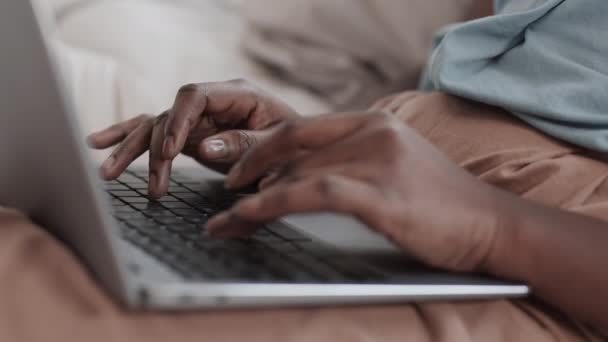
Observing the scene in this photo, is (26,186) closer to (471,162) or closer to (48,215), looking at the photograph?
(48,215)

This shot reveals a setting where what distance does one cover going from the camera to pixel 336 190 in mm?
469

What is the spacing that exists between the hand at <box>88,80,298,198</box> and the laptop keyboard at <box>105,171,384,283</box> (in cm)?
3

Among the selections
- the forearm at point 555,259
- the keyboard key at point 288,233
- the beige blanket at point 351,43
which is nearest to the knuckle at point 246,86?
the keyboard key at point 288,233

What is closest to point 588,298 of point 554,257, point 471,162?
point 554,257

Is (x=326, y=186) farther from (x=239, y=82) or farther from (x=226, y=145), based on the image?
(x=239, y=82)

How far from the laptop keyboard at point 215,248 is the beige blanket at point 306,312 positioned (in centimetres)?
3

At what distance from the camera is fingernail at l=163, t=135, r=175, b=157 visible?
669mm

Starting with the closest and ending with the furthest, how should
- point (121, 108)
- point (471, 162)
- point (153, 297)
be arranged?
1. point (153, 297)
2. point (471, 162)
3. point (121, 108)

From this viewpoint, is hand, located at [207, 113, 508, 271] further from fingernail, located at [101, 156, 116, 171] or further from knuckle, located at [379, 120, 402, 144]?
fingernail, located at [101, 156, 116, 171]

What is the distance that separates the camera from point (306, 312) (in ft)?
1.65

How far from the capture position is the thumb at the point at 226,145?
0.68 m

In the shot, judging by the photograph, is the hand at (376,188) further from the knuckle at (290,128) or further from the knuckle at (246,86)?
the knuckle at (246,86)

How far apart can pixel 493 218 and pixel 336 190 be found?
0.40 ft

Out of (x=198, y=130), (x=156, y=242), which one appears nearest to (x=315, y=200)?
(x=156, y=242)
